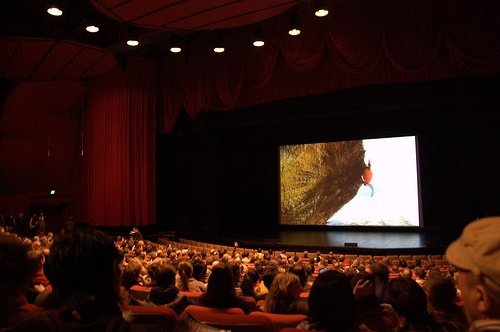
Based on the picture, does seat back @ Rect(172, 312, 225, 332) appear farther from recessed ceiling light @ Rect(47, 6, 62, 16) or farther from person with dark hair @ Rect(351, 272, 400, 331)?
recessed ceiling light @ Rect(47, 6, 62, 16)

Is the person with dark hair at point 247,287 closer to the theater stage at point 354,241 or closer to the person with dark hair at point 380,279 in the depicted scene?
the person with dark hair at point 380,279

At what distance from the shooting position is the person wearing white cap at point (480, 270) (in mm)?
996

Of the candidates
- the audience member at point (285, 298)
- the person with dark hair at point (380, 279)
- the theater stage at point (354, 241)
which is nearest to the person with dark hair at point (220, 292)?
the audience member at point (285, 298)

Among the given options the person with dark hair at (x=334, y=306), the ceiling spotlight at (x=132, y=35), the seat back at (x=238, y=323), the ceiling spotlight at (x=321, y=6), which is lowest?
the seat back at (x=238, y=323)

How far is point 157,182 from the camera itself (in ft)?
50.0

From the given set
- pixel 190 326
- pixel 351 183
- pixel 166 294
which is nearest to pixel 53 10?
pixel 166 294

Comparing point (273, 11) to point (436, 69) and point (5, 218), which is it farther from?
point (5, 218)

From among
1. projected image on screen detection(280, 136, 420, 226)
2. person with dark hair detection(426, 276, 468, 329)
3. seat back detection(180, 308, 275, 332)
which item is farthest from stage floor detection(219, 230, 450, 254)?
seat back detection(180, 308, 275, 332)

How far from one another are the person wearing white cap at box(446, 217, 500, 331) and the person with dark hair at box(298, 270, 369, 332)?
3.38 ft

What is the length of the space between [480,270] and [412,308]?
1.58m

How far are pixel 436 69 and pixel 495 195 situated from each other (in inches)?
159

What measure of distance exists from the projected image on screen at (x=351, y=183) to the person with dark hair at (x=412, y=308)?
10.8m

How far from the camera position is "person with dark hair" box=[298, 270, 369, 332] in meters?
2.06

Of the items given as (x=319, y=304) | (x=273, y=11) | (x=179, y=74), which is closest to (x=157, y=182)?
(x=179, y=74)
